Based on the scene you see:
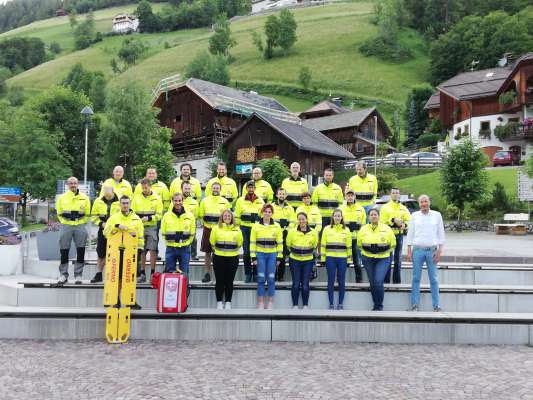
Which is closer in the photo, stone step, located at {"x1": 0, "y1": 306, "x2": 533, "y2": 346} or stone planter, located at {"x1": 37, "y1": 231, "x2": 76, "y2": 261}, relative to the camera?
stone step, located at {"x1": 0, "y1": 306, "x2": 533, "y2": 346}

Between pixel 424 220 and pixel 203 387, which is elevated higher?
pixel 424 220

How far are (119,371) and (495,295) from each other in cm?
729

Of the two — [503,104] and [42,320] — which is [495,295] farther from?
[503,104]

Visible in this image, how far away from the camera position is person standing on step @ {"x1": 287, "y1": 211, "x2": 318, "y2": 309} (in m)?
9.80

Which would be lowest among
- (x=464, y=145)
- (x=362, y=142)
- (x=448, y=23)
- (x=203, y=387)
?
(x=203, y=387)

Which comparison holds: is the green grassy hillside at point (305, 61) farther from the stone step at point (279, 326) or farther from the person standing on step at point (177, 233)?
the stone step at point (279, 326)

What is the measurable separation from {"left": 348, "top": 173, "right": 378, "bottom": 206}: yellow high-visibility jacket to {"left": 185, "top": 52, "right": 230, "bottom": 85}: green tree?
84.2 metres

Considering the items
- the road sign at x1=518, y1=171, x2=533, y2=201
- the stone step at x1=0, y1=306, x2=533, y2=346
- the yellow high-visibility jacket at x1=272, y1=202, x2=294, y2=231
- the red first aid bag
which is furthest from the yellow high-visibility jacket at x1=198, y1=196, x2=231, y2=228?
the road sign at x1=518, y1=171, x2=533, y2=201

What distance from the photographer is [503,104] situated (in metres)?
50.2

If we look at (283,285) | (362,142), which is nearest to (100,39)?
(362,142)

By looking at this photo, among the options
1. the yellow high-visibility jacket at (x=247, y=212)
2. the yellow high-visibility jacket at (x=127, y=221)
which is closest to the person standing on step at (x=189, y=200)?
the yellow high-visibility jacket at (x=247, y=212)

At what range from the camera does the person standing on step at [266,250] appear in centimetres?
984

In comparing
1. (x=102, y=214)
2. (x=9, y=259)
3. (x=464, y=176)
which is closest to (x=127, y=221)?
(x=102, y=214)

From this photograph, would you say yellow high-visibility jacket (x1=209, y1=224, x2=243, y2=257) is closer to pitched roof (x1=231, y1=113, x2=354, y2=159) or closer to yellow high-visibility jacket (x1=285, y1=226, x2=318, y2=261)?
yellow high-visibility jacket (x1=285, y1=226, x2=318, y2=261)
